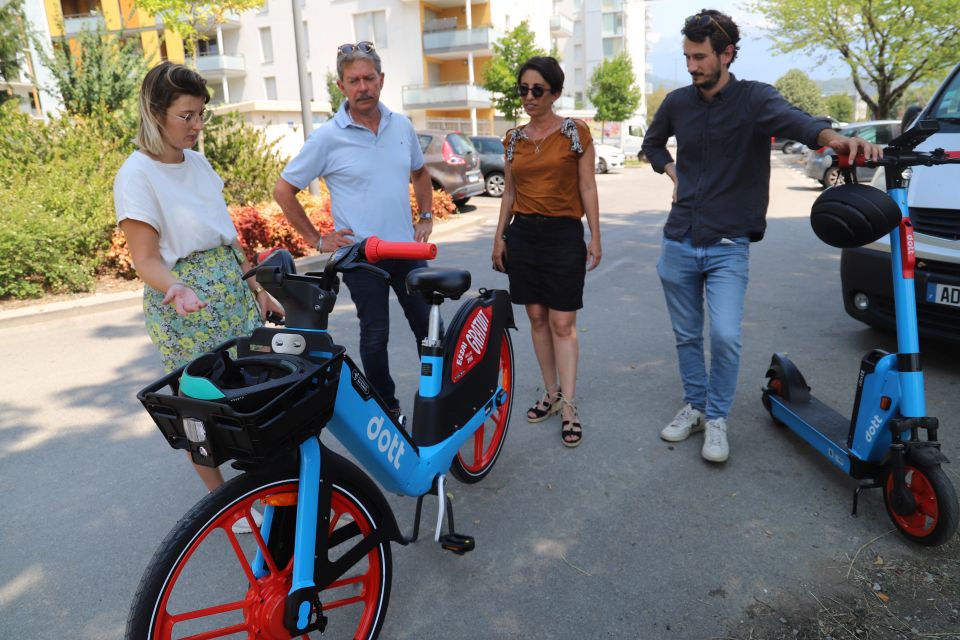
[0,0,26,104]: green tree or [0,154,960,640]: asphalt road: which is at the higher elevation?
[0,0,26,104]: green tree

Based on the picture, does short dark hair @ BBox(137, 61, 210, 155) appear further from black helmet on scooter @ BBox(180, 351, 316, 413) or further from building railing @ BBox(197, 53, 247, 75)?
building railing @ BBox(197, 53, 247, 75)

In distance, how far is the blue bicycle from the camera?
5.69 feet

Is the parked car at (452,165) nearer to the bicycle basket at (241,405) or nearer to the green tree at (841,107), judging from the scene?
the bicycle basket at (241,405)

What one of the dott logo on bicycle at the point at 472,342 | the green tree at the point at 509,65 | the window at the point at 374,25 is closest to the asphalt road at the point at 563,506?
the dott logo on bicycle at the point at 472,342

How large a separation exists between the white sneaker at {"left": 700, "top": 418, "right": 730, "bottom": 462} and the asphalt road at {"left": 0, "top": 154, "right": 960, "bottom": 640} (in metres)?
0.06

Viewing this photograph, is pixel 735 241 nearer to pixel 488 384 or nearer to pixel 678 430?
pixel 678 430

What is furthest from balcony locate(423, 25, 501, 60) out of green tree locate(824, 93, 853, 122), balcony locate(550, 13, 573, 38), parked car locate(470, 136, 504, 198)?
green tree locate(824, 93, 853, 122)

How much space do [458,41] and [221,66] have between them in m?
14.7

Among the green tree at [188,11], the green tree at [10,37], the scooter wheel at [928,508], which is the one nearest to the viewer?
the scooter wheel at [928,508]

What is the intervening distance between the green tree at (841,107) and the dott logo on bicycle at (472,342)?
73.2 metres

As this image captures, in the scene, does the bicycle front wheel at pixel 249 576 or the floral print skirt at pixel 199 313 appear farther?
the floral print skirt at pixel 199 313

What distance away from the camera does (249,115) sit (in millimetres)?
22984

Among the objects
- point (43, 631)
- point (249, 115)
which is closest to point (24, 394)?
point (43, 631)

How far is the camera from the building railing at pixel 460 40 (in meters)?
36.8
